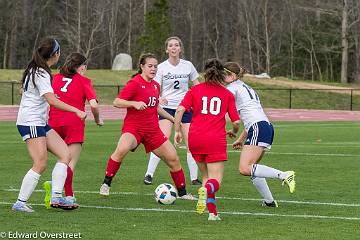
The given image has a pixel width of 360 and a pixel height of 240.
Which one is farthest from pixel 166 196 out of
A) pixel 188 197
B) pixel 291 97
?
pixel 291 97

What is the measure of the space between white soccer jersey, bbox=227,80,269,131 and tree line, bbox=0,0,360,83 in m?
62.8

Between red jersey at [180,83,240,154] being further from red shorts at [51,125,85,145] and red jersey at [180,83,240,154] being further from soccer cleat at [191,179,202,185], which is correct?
soccer cleat at [191,179,202,185]

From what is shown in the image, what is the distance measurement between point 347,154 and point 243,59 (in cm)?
6879

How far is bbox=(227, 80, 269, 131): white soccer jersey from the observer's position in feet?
38.8

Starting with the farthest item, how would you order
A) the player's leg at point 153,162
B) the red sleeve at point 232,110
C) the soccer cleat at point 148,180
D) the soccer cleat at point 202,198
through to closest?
the player's leg at point 153,162
the soccer cleat at point 148,180
the red sleeve at point 232,110
the soccer cleat at point 202,198

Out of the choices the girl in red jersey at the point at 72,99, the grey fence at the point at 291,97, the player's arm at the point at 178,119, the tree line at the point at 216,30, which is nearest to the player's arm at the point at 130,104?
the girl in red jersey at the point at 72,99

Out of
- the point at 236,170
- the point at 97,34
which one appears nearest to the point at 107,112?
the point at 236,170

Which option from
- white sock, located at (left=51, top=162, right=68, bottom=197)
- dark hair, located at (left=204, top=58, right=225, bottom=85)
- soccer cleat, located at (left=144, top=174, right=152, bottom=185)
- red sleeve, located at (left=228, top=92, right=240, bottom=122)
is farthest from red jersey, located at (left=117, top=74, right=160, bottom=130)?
soccer cleat, located at (left=144, top=174, right=152, bottom=185)

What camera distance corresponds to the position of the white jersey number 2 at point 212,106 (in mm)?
10891

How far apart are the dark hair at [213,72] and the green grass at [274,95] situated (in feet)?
134

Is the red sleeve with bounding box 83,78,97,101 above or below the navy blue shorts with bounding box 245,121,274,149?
above

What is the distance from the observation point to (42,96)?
10.7 metres

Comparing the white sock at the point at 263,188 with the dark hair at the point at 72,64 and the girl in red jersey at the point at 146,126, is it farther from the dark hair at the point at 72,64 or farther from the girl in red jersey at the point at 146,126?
the dark hair at the point at 72,64

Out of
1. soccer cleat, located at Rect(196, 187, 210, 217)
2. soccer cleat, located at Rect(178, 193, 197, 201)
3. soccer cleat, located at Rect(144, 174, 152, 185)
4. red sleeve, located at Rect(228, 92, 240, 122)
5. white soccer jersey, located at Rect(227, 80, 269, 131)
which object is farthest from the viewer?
soccer cleat, located at Rect(144, 174, 152, 185)
